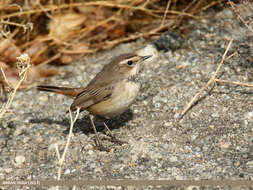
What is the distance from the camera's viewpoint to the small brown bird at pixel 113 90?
5.41 meters

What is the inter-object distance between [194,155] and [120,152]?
998 millimetres

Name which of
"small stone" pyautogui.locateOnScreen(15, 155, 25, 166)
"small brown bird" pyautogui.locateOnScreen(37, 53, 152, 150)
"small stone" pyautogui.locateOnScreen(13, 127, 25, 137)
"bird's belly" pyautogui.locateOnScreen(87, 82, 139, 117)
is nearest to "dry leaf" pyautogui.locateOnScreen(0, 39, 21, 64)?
"small stone" pyautogui.locateOnScreen(13, 127, 25, 137)

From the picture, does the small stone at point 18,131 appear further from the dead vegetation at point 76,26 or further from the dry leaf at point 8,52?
the dry leaf at point 8,52

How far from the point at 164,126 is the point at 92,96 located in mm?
1117

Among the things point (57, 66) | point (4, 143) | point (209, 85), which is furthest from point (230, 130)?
point (57, 66)

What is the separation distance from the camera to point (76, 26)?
26.3 ft

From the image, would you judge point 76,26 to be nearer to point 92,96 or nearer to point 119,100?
point 92,96

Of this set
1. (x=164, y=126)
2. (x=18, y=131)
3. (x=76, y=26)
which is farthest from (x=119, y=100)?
(x=76, y=26)

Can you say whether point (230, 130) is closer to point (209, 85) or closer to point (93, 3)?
point (209, 85)

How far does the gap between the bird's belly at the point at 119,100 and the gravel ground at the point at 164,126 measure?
19.0 inches

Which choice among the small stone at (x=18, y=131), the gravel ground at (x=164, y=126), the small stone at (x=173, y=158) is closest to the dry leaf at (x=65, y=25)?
the gravel ground at (x=164, y=126)

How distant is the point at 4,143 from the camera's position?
5.87 meters

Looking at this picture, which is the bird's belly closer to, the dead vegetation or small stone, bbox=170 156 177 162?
small stone, bbox=170 156 177 162

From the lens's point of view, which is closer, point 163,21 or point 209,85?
point 209,85
